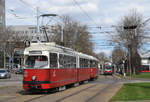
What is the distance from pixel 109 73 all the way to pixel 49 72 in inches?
1952

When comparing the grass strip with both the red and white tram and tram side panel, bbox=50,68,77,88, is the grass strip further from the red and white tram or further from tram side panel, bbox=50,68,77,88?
the red and white tram

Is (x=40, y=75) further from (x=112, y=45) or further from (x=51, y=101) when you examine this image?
(x=112, y=45)

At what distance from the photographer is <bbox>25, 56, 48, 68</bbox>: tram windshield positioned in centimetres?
1766

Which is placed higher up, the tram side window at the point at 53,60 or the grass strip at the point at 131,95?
the tram side window at the point at 53,60

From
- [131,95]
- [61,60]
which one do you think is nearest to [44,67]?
[61,60]

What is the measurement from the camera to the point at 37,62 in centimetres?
1777

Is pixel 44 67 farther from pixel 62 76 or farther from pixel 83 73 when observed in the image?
pixel 83 73

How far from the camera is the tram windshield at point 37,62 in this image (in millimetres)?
17656

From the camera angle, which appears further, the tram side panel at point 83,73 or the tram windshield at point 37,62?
the tram side panel at point 83,73

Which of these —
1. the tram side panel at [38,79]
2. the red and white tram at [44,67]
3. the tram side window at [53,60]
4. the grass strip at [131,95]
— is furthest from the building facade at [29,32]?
the tram side panel at [38,79]

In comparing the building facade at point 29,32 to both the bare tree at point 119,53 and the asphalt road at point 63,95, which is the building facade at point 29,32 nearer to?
the bare tree at point 119,53

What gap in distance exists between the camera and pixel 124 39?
5319 cm

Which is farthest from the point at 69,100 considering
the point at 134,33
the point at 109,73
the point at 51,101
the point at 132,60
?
the point at 109,73

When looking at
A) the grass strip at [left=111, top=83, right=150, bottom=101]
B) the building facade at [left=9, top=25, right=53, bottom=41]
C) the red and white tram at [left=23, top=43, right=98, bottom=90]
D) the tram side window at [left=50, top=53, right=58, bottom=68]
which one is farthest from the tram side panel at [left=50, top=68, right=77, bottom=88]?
the building facade at [left=9, top=25, right=53, bottom=41]
